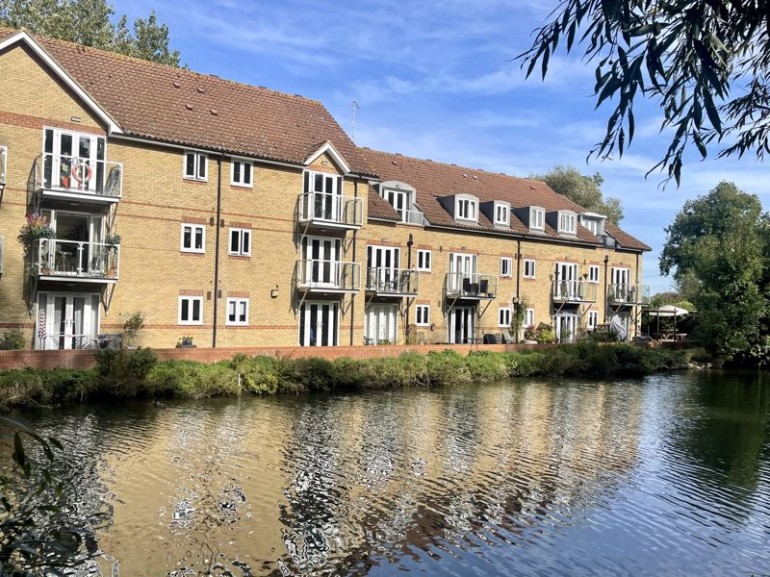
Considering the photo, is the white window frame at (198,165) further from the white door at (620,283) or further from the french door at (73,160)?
the white door at (620,283)

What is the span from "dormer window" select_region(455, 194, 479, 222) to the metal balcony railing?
16.3m

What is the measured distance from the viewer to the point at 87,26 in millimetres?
34938

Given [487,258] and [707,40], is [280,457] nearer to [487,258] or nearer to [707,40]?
[707,40]

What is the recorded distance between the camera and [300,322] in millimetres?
25656

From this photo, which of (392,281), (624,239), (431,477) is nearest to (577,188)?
(624,239)

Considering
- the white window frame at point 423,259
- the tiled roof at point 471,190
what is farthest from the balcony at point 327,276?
the tiled roof at point 471,190

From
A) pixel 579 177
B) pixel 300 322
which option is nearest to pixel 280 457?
pixel 300 322

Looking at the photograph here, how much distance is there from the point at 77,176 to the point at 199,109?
5800 mm

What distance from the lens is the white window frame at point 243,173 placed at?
24047mm

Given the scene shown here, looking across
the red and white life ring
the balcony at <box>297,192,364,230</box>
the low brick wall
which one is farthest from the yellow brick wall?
the red and white life ring

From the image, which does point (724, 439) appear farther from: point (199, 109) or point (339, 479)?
point (199, 109)

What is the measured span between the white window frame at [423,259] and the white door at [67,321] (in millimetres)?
14240

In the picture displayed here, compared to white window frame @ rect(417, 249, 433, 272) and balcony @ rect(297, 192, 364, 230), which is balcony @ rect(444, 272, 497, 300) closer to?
white window frame @ rect(417, 249, 433, 272)

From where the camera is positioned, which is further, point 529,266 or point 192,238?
point 529,266
